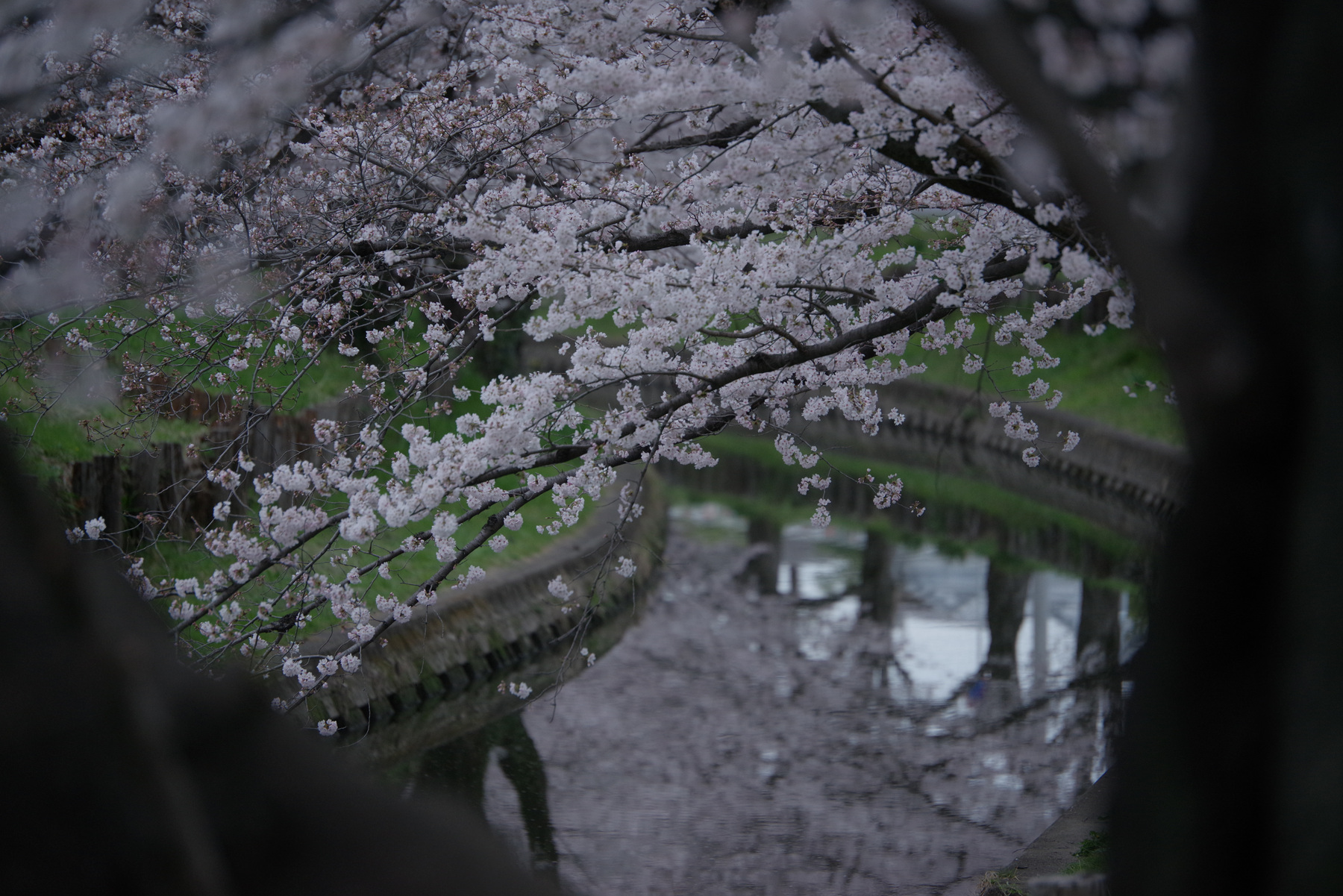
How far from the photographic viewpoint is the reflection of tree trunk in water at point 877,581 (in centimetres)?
1112

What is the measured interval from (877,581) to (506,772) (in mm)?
6318

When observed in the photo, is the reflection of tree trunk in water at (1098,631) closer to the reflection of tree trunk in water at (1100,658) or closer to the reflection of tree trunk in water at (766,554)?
the reflection of tree trunk in water at (1100,658)

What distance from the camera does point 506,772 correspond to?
7.21 meters

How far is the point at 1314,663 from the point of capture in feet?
3.38

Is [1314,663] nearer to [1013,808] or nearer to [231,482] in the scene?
[231,482]

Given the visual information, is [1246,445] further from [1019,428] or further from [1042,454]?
[1042,454]

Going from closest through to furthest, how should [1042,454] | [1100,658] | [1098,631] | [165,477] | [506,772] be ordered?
[165,477], [506,772], [1100,658], [1098,631], [1042,454]

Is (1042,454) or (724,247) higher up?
(1042,454)

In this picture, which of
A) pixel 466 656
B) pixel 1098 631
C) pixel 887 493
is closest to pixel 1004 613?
pixel 1098 631

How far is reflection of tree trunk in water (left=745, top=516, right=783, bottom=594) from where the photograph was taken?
1221 centimetres

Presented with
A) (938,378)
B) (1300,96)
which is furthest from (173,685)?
(938,378)

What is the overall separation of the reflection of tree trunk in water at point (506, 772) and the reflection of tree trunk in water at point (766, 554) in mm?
4761

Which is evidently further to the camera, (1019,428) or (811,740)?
(811,740)

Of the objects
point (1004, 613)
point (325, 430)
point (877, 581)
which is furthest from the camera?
point (877, 581)
